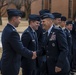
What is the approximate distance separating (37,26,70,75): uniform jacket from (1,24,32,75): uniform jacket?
20.8 inches

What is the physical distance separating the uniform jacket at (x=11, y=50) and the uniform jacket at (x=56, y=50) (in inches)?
20.8

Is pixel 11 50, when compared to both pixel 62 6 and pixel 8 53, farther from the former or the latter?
pixel 62 6

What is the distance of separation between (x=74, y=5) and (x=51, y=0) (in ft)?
22.5

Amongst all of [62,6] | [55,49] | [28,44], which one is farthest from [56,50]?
[62,6]

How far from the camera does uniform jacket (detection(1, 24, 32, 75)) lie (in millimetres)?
6027

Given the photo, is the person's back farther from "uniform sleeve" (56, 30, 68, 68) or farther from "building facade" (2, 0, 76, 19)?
"building facade" (2, 0, 76, 19)

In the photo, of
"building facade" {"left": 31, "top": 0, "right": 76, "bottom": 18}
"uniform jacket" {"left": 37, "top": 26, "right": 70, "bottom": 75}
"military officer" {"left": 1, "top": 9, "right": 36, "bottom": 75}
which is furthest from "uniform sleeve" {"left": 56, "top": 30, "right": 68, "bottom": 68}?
"building facade" {"left": 31, "top": 0, "right": 76, "bottom": 18}

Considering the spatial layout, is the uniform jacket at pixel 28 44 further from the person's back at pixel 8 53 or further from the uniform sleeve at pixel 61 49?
the uniform sleeve at pixel 61 49

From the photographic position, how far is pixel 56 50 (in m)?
6.05

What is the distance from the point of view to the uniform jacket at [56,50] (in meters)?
5.95

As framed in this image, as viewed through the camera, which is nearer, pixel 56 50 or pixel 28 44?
pixel 56 50

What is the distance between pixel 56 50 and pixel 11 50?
862 millimetres

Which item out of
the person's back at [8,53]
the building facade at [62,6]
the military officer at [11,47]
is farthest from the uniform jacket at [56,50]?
the building facade at [62,6]

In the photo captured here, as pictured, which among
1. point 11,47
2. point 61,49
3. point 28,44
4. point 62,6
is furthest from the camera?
point 62,6
